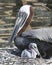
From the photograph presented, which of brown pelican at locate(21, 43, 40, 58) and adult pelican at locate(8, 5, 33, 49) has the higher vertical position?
adult pelican at locate(8, 5, 33, 49)

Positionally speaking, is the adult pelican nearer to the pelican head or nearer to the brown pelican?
the pelican head

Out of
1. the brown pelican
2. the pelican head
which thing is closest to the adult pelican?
the pelican head

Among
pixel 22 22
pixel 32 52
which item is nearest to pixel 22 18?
pixel 22 22

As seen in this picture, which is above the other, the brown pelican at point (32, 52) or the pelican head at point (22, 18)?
the pelican head at point (22, 18)

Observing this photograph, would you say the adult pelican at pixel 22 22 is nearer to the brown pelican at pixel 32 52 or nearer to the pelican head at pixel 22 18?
the pelican head at pixel 22 18

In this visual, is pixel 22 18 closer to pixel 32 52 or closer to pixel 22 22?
pixel 22 22

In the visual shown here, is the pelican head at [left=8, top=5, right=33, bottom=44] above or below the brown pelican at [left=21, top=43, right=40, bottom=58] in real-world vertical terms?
above

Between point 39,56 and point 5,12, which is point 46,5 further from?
point 39,56

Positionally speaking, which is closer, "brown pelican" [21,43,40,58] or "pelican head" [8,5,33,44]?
"brown pelican" [21,43,40,58]

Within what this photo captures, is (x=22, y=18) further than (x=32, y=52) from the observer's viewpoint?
Yes

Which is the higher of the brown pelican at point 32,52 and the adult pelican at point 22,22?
the adult pelican at point 22,22

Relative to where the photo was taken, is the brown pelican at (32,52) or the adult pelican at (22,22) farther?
the adult pelican at (22,22)

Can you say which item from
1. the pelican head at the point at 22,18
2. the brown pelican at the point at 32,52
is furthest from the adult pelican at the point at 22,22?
the brown pelican at the point at 32,52

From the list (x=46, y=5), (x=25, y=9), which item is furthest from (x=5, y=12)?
(x=25, y=9)
